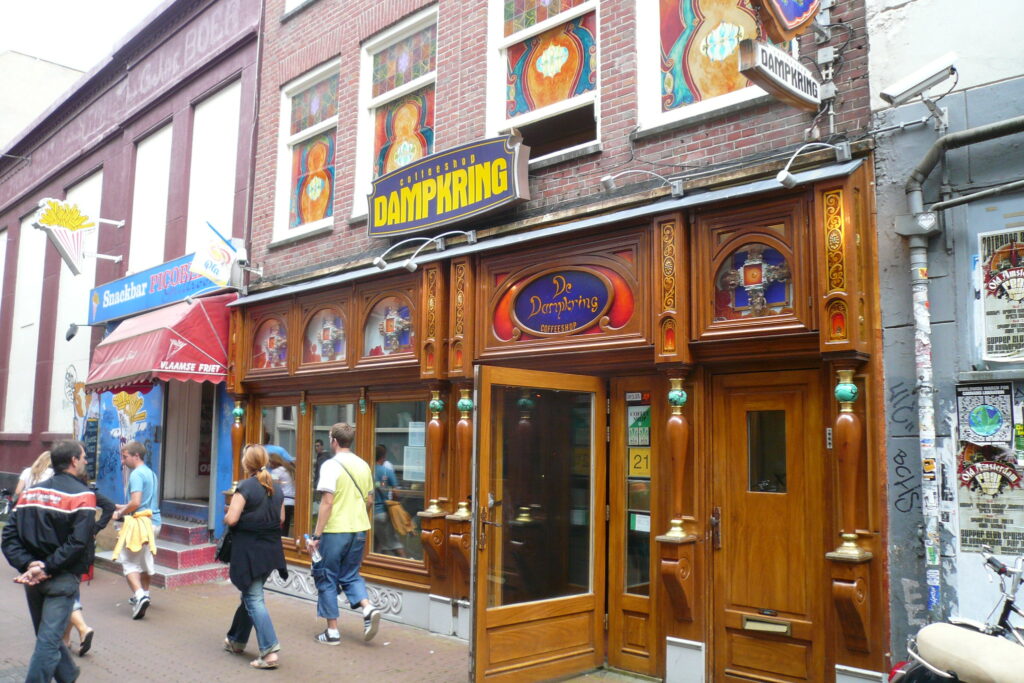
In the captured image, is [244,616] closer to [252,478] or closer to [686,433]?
[252,478]

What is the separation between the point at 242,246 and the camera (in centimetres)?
1183

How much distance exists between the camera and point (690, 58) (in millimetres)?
7211

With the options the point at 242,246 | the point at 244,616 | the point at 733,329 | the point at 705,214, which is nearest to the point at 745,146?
the point at 705,214

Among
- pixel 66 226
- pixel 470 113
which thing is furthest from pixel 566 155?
pixel 66 226

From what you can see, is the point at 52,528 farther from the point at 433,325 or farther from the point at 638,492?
the point at 638,492

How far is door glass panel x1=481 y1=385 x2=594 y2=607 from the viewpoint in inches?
260

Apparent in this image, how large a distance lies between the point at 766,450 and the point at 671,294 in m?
1.34

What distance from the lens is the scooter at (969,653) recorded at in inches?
142

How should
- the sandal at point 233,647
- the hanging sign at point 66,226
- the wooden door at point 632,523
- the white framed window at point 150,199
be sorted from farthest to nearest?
the hanging sign at point 66,226 → the white framed window at point 150,199 → the sandal at point 233,647 → the wooden door at point 632,523

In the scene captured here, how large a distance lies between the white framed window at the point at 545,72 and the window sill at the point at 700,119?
2.00 feet

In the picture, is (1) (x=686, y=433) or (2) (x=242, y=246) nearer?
(1) (x=686, y=433)

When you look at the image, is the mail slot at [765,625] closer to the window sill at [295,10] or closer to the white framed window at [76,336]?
the window sill at [295,10]

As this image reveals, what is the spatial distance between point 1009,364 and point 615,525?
10.6ft

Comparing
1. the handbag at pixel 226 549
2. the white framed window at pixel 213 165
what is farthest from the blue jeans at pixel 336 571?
the white framed window at pixel 213 165
